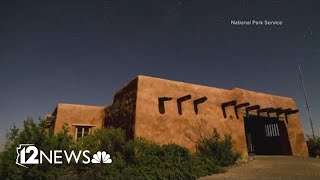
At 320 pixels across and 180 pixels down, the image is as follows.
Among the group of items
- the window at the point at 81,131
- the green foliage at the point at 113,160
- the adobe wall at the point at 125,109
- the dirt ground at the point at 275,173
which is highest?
the adobe wall at the point at 125,109

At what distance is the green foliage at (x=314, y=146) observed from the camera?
1681cm

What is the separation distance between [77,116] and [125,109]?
411 cm

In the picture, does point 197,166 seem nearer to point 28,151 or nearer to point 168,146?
point 168,146

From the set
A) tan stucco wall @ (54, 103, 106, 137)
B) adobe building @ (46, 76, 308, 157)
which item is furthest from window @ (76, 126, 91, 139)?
tan stucco wall @ (54, 103, 106, 137)

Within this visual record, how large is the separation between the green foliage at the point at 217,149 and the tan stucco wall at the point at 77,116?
661cm

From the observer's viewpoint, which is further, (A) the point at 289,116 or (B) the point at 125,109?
(A) the point at 289,116

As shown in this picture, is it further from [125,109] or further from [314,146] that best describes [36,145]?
[314,146]

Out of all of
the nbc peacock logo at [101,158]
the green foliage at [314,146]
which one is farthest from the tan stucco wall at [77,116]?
the green foliage at [314,146]

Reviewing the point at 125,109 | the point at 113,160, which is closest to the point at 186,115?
the point at 125,109

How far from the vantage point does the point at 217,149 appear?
11.8 m

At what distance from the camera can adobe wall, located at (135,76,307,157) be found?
11312mm

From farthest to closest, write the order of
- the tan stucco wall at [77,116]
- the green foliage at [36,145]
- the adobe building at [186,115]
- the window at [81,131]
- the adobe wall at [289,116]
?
the adobe wall at [289,116]
the window at [81,131]
the tan stucco wall at [77,116]
the adobe building at [186,115]
the green foliage at [36,145]

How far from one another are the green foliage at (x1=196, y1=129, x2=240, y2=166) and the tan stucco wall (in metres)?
6.61

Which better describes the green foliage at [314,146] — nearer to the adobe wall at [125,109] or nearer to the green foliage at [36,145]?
the adobe wall at [125,109]
